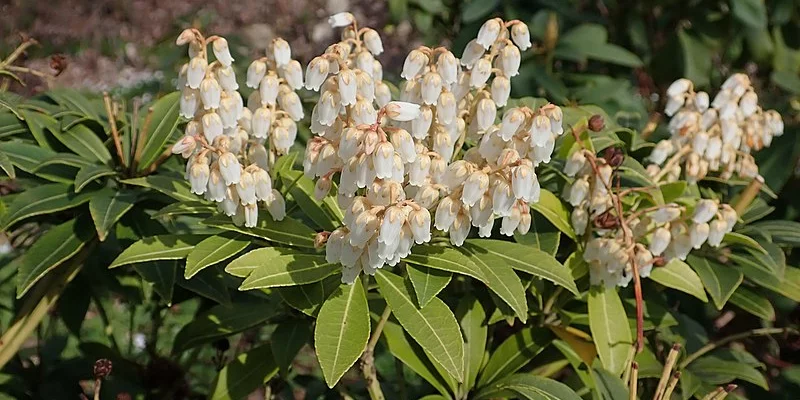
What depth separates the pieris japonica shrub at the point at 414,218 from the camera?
1.15 meters

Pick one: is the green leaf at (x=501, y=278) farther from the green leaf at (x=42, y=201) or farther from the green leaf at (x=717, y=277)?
the green leaf at (x=42, y=201)

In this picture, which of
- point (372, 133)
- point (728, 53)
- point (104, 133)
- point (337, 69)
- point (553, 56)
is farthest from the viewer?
point (728, 53)

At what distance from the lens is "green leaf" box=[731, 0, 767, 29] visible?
2.75 m

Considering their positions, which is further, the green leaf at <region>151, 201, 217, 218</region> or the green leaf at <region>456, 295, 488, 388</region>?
the green leaf at <region>456, 295, 488, 388</region>

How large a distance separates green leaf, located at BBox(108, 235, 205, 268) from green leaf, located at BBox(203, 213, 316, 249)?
0.22 feet

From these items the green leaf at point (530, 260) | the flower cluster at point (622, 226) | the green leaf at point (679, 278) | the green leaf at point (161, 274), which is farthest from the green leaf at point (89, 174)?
the green leaf at point (679, 278)

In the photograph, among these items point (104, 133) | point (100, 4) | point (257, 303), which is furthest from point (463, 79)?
point (100, 4)

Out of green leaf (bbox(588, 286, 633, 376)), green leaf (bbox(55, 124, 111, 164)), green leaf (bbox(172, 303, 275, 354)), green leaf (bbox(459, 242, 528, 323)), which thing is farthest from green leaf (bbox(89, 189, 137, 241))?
green leaf (bbox(588, 286, 633, 376))

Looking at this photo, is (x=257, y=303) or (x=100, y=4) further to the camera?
(x=100, y=4)

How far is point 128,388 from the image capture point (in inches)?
70.5

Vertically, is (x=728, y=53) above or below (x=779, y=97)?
above

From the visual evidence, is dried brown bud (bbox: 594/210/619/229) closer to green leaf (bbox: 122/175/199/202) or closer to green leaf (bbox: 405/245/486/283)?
green leaf (bbox: 405/245/486/283)

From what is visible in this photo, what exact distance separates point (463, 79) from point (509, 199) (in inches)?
10.1

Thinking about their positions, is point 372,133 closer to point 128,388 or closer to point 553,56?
point 128,388
